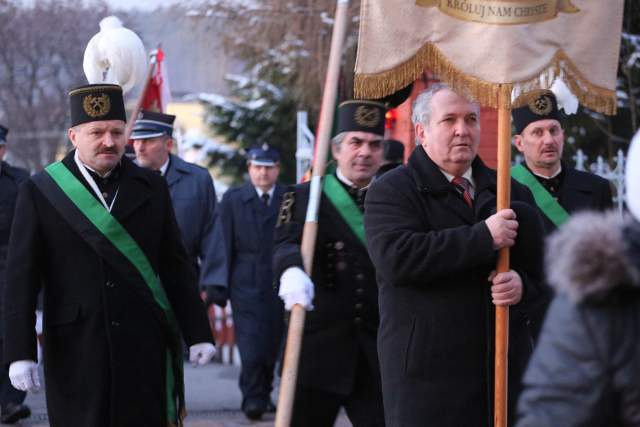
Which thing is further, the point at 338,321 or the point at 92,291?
the point at 338,321

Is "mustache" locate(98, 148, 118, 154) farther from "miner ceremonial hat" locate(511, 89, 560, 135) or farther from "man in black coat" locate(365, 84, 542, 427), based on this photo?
"miner ceremonial hat" locate(511, 89, 560, 135)

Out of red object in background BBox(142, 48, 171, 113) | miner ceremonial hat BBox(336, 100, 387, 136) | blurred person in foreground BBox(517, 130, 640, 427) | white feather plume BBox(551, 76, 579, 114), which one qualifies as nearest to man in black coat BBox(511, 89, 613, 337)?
white feather plume BBox(551, 76, 579, 114)

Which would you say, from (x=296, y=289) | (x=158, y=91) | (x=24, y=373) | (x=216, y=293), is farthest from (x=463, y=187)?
(x=158, y=91)

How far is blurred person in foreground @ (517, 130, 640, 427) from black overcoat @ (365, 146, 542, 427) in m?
1.92

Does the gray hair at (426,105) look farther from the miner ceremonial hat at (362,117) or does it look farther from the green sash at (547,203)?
the green sash at (547,203)

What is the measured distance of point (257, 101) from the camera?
22.4 metres

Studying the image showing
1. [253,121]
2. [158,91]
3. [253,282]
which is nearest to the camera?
[253,282]

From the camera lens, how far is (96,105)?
6.11 meters

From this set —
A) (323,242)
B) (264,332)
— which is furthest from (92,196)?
(264,332)

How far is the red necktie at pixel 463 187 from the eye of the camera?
506 centimetres

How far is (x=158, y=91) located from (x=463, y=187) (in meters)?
6.51

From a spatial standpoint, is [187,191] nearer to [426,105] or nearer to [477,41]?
[426,105]

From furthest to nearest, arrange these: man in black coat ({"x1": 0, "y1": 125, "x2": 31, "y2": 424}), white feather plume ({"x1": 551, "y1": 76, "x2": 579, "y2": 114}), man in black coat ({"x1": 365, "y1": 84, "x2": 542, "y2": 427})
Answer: man in black coat ({"x1": 0, "y1": 125, "x2": 31, "y2": 424}) < white feather plume ({"x1": 551, "y1": 76, "x2": 579, "y2": 114}) < man in black coat ({"x1": 365, "y1": 84, "x2": 542, "y2": 427})

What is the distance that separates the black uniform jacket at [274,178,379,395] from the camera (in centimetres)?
639
